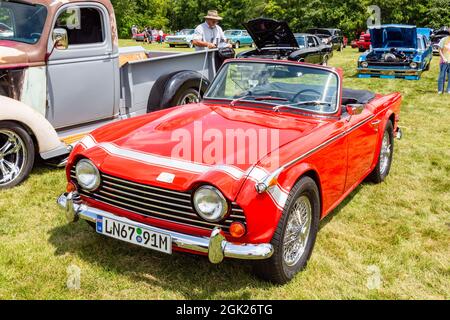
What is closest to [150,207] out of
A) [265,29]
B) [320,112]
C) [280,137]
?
[280,137]

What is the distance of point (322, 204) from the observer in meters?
3.60

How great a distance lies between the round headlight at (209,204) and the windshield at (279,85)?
1522 millimetres

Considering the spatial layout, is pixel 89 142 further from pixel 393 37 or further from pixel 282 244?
pixel 393 37

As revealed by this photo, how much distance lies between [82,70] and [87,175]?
8.98 feet

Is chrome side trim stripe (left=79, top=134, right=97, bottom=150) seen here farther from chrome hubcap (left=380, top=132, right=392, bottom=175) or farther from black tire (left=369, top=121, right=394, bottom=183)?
Answer: chrome hubcap (left=380, top=132, right=392, bottom=175)

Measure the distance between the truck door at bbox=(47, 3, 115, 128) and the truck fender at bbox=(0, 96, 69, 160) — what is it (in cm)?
41

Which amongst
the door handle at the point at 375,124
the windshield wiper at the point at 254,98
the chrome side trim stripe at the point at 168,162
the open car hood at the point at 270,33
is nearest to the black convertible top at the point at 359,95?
the door handle at the point at 375,124

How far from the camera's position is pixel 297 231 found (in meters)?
3.34

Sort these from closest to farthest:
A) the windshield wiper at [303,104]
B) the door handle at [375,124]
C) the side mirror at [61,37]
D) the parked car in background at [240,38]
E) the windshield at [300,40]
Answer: the windshield wiper at [303,104] → the door handle at [375,124] → the side mirror at [61,37] → the windshield at [300,40] → the parked car in background at [240,38]

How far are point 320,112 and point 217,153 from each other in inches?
48.0

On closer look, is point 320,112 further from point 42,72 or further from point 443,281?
point 42,72

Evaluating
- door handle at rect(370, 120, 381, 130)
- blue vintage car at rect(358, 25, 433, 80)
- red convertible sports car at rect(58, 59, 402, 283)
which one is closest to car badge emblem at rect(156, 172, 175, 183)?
red convertible sports car at rect(58, 59, 402, 283)

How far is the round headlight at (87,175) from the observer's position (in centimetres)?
328

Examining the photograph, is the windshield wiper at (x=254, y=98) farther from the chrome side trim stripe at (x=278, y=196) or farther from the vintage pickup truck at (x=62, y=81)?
the chrome side trim stripe at (x=278, y=196)
